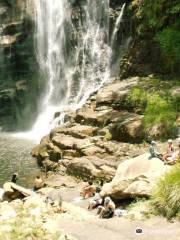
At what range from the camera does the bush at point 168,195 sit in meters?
16.2

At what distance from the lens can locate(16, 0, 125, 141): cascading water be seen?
4041 cm

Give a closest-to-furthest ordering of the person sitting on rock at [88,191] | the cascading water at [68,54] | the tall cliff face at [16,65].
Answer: the person sitting on rock at [88,191] < the cascading water at [68,54] < the tall cliff face at [16,65]

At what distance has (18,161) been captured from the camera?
31.1 metres

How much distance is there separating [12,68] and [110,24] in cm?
948

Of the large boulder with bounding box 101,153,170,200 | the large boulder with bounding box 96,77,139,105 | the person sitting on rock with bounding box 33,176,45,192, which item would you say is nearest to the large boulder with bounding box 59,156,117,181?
the person sitting on rock with bounding box 33,176,45,192

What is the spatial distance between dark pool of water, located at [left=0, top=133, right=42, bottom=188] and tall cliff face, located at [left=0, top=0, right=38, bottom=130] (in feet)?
19.4

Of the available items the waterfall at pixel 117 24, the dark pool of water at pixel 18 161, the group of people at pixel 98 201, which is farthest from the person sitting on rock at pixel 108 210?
the waterfall at pixel 117 24

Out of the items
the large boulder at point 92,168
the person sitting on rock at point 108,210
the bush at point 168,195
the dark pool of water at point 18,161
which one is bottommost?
the dark pool of water at point 18,161

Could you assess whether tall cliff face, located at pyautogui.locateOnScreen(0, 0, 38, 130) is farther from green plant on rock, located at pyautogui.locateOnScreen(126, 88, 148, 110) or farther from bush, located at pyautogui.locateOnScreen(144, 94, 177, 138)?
bush, located at pyautogui.locateOnScreen(144, 94, 177, 138)

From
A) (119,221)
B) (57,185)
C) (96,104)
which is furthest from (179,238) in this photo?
(96,104)

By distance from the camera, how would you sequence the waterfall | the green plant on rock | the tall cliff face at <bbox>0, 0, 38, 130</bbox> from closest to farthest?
the green plant on rock, the waterfall, the tall cliff face at <bbox>0, 0, 38, 130</bbox>

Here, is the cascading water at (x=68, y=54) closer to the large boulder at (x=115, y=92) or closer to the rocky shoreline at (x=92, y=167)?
the rocky shoreline at (x=92, y=167)

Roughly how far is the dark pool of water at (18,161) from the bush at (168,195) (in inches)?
443

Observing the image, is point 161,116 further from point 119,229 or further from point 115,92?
point 119,229
